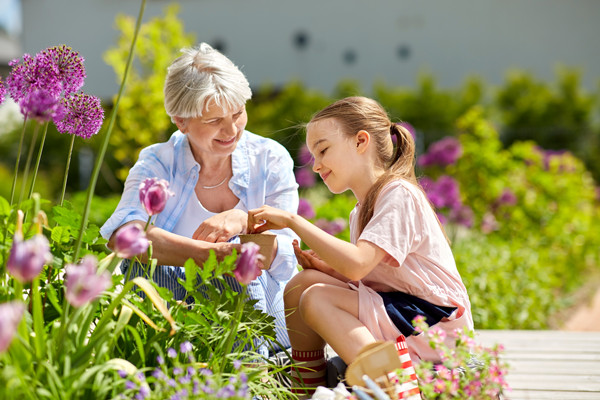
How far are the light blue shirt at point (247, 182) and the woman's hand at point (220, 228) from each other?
17cm

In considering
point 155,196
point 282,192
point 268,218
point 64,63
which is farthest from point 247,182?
point 155,196

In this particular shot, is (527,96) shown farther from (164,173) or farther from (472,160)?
(164,173)

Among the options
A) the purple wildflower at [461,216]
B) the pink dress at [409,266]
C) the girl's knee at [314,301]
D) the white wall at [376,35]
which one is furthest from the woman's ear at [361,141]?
the white wall at [376,35]

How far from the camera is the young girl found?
1890 millimetres

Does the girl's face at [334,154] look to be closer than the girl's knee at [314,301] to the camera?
No

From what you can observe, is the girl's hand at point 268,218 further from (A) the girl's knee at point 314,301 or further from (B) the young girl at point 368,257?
(A) the girl's knee at point 314,301

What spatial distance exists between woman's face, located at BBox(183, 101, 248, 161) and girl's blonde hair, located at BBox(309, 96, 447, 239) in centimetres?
35

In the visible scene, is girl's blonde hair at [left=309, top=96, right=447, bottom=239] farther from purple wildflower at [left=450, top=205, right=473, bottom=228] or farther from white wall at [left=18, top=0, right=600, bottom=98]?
white wall at [left=18, top=0, right=600, bottom=98]

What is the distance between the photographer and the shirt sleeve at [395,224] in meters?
1.90

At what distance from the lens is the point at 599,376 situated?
2.63m

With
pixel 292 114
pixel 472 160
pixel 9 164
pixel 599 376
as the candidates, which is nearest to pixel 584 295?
pixel 472 160

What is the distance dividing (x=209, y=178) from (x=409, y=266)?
1.01 meters

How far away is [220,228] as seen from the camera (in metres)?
2.27

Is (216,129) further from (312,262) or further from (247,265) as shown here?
(247,265)
